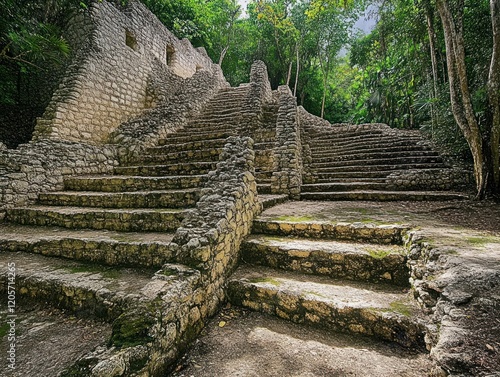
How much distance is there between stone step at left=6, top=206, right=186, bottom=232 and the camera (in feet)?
11.3

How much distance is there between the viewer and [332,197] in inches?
206

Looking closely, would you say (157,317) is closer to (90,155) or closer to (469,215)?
(469,215)

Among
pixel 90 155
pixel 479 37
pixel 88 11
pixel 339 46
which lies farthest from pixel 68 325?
pixel 339 46

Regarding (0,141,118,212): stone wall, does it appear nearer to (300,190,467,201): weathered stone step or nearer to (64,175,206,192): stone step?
(64,175,206,192): stone step

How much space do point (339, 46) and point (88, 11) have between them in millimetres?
16994

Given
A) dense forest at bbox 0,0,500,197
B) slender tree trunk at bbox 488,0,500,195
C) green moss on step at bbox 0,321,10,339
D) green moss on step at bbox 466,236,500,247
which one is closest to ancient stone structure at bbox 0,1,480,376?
green moss on step at bbox 0,321,10,339

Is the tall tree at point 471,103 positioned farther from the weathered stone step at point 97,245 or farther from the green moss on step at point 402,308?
the weathered stone step at point 97,245

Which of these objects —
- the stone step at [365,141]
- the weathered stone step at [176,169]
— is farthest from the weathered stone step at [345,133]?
the weathered stone step at [176,169]

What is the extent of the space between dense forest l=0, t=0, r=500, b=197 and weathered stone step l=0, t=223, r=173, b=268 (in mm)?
4222

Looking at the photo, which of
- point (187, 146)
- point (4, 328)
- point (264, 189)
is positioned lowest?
point (4, 328)

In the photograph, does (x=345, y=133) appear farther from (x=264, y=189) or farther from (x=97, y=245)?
(x=97, y=245)

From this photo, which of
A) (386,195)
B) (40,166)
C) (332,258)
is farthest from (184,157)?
(386,195)

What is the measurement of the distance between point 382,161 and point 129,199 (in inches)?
255

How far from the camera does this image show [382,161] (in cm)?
669
